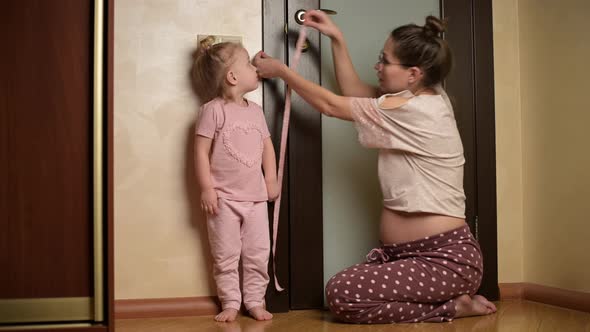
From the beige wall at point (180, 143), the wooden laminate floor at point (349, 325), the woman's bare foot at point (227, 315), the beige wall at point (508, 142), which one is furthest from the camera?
the beige wall at point (508, 142)

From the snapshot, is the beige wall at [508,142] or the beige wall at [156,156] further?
the beige wall at [508,142]

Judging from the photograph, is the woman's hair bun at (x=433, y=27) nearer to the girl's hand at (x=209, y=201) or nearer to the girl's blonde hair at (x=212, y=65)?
the girl's blonde hair at (x=212, y=65)

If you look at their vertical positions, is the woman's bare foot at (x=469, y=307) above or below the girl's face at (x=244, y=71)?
below

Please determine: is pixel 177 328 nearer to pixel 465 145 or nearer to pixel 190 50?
pixel 190 50

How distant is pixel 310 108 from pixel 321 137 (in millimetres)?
102

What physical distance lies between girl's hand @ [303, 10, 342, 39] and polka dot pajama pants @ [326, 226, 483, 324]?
688 millimetres

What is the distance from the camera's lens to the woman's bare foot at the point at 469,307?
2002 mm

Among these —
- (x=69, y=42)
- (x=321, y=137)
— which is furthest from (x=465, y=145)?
(x=69, y=42)

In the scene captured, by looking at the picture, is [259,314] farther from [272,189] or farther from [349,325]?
[272,189]

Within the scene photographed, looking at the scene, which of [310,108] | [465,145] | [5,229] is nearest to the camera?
[5,229]

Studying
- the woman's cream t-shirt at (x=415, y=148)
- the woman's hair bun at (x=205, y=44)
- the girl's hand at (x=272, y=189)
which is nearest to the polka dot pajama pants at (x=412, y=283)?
Result: the woman's cream t-shirt at (x=415, y=148)

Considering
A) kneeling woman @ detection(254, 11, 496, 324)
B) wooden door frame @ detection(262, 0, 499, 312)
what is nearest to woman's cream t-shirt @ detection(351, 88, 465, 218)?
kneeling woman @ detection(254, 11, 496, 324)

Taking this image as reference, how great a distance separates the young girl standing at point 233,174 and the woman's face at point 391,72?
398mm

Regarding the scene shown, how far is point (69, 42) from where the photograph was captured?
1420 mm
